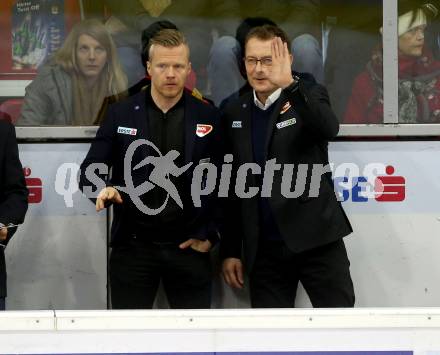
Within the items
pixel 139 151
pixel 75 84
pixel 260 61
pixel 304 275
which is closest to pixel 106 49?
pixel 75 84

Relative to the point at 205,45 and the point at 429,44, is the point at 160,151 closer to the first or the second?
the point at 205,45

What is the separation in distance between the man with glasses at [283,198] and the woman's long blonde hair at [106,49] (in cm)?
62

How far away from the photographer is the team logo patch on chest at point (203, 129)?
18.0 feet

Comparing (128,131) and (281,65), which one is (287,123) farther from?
(128,131)

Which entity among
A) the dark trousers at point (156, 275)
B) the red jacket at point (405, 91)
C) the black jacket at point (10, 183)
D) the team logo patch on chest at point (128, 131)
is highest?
the red jacket at point (405, 91)

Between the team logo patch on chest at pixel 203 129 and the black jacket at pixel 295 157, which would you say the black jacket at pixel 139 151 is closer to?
the team logo patch on chest at pixel 203 129

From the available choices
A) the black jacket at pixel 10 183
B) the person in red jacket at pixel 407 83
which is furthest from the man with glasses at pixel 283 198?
the black jacket at pixel 10 183

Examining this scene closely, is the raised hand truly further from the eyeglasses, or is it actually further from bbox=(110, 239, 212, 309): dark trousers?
bbox=(110, 239, 212, 309): dark trousers

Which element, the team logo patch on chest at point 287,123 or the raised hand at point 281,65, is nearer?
the raised hand at point 281,65

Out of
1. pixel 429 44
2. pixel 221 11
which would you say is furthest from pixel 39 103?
pixel 429 44

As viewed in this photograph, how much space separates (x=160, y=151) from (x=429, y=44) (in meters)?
1.48

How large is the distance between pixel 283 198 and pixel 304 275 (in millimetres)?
385

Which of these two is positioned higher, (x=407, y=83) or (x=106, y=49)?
(x=106, y=49)

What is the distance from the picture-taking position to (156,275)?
5.53 metres
